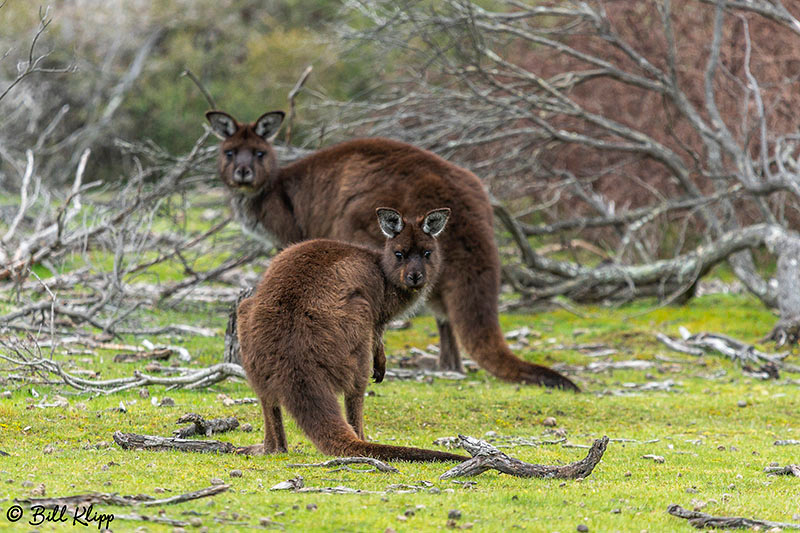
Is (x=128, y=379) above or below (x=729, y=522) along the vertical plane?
above

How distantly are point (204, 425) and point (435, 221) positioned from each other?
6.89 feet

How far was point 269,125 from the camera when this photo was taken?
32.4ft

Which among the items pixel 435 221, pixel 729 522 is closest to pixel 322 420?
pixel 435 221

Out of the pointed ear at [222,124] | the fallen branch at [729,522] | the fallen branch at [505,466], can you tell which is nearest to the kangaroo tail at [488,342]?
the fallen branch at [505,466]

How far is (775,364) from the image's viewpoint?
10047mm

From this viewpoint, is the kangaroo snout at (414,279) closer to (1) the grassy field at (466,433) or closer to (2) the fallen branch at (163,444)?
(1) the grassy field at (466,433)

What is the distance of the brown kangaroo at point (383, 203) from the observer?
8.41 metres

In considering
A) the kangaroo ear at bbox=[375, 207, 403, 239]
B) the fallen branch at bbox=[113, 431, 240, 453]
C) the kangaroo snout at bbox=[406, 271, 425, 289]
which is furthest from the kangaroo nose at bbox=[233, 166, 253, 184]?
the fallen branch at bbox=[113, 431, 240, 453]

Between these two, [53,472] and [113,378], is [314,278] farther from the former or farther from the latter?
[113,378]

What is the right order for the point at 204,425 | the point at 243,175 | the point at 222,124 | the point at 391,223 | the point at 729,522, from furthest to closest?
the point at 222,124 < the point at 243,175 < the point at 391,223 < the point at 204,425 < the point at 729,522

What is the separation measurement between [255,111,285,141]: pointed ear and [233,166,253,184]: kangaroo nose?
1.71 ft

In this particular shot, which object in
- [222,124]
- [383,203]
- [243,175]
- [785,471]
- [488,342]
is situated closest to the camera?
[785,471]

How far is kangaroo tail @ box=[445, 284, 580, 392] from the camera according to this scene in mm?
7984

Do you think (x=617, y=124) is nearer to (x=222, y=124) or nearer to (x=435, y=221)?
(x=222, y=124)
